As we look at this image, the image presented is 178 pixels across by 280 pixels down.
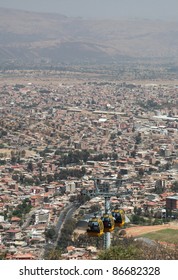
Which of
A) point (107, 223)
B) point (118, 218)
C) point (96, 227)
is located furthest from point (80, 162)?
point (96, 227)

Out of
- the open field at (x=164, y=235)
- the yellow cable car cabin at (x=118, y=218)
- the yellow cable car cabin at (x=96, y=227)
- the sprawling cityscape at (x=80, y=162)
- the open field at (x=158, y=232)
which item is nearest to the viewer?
the yellow cable car cabin at (x=96, y=227)

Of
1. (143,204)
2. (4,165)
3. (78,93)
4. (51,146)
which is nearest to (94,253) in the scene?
(143,204)

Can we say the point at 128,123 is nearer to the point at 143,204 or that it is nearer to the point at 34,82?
the point at 143,204

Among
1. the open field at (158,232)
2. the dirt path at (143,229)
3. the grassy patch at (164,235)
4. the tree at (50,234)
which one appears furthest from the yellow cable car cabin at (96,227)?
the tree at (50,234)

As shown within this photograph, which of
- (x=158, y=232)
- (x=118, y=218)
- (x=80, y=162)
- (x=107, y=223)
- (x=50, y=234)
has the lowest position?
(x=80, y=162)

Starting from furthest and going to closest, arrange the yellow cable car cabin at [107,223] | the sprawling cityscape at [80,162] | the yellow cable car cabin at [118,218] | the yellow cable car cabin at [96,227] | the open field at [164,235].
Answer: the sprawling cityscape at [80,162]
the open field at [164,235]
the yellow cable car cabin at [118,218]
the yellow cable car cabin at [107,223]
the yellow cable car cabin at [96,227]

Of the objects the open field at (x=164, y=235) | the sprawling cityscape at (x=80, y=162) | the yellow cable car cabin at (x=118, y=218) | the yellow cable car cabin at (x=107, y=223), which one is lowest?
the sprawling cityscape at (x=80, y=162)

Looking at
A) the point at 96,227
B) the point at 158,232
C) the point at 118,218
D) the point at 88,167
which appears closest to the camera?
the point at 96,227

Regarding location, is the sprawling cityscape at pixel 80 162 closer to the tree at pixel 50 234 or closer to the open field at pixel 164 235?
the tree at pixel 50 234

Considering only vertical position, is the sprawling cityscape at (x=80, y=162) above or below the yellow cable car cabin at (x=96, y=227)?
below

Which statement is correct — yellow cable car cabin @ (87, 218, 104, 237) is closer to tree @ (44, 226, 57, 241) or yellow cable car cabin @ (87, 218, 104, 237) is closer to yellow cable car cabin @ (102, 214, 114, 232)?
yellow cable car cabin @ (102, 214, 114, 232)

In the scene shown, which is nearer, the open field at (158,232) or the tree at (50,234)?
the open field at (158,232)

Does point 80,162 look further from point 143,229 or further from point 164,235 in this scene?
point 164,235
